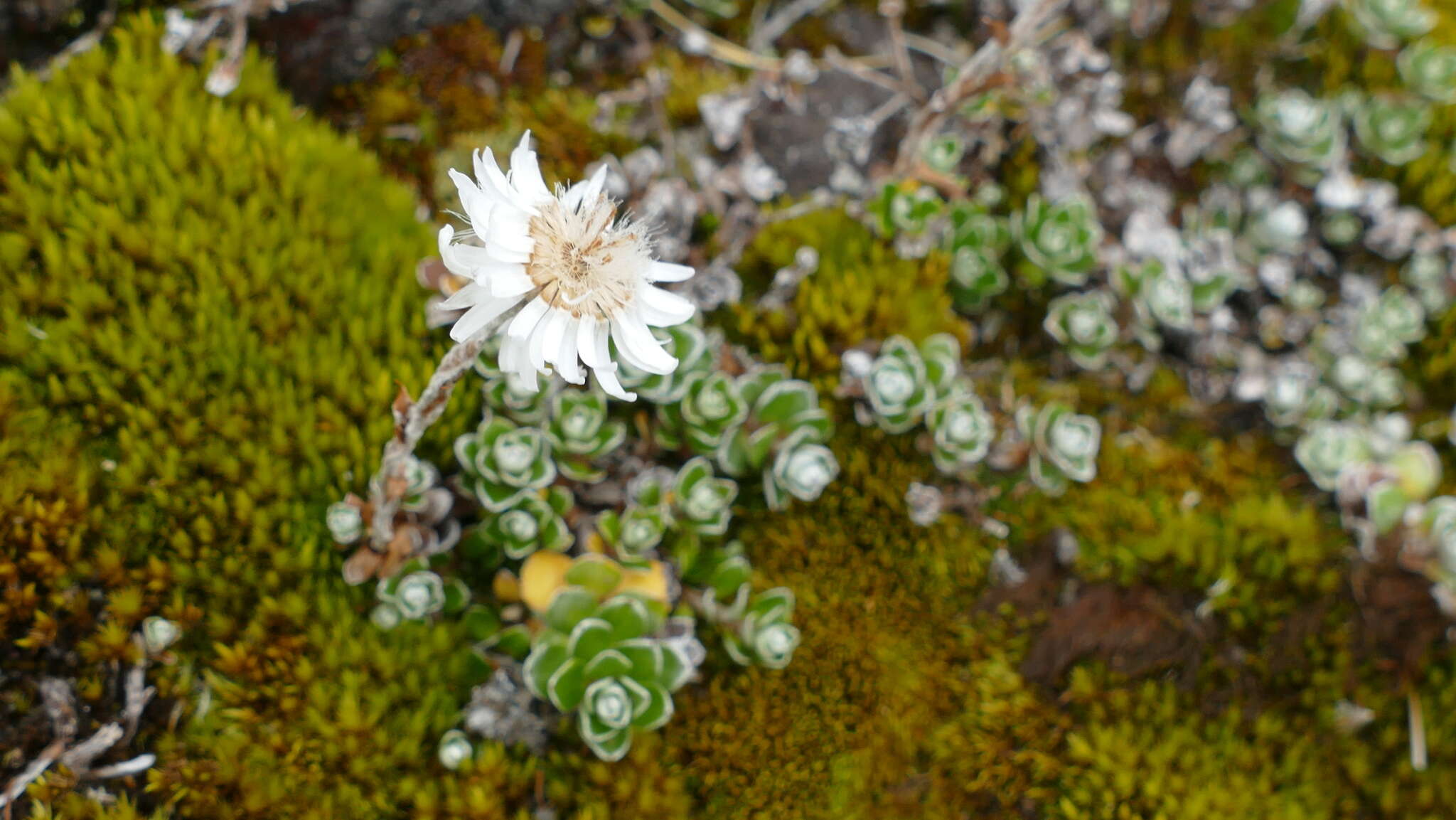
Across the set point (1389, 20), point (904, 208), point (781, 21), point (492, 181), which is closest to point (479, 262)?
point (492, 181)

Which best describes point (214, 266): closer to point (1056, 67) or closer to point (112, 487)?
point (112, 487)

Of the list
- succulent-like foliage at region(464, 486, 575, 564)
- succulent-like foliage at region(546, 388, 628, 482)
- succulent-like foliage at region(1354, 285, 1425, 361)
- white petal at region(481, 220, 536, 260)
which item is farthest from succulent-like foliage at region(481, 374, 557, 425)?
succulent-like foliage at region(1354, 285, 1425, 361)

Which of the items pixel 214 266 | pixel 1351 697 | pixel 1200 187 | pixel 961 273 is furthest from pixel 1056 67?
pixel 214 266

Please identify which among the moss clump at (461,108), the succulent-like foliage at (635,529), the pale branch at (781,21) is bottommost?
the succulent-like foliage at (635,529)

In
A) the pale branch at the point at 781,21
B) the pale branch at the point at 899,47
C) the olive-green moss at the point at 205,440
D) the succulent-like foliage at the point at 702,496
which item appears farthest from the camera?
the pale branch at the point at 781,21

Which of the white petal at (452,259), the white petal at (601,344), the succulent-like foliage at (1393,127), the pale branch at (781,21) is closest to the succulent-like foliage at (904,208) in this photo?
the pale branch at (781,21)

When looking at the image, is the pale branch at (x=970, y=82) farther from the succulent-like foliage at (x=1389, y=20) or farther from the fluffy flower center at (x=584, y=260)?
the fluffy flower center at (x=584, y=260)
